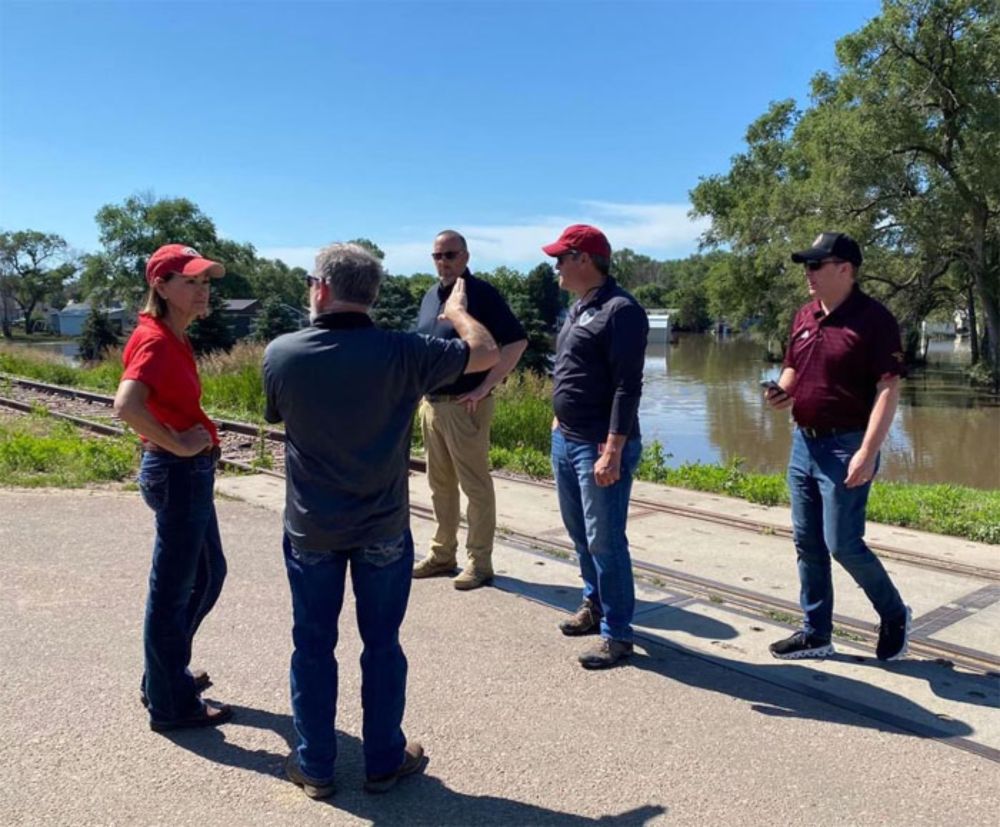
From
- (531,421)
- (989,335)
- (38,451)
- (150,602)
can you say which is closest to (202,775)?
(150,602)

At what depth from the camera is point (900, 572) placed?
538cm

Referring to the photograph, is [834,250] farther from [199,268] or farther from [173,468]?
[173,468]

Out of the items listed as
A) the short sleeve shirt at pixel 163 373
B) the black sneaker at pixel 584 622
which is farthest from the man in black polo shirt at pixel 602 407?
the short sleeve shirt at pixel 163 373

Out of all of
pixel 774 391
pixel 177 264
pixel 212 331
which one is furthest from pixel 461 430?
pixel 212 331

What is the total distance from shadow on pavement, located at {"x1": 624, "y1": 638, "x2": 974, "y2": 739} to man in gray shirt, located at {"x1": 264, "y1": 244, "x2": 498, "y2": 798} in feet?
5.07

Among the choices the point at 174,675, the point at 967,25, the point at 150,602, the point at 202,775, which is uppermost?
→ the point at 967,25

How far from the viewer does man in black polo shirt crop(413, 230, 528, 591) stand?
4793 mm

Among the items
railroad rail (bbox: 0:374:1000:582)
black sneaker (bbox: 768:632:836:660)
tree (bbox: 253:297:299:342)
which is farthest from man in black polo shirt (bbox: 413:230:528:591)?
tree (bbox: 253:297:299:342)

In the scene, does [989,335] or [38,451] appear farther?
[989,335]

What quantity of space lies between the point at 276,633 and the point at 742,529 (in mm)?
3840

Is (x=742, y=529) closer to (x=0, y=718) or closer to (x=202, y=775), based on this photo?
(x=202, y=775)

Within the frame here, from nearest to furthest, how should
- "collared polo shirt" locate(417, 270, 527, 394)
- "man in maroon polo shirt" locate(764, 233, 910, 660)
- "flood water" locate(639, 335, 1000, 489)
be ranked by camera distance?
1. "man in maroon polo shirt" locate(764, 233, 910, 660)
2. "collared polo shirt" locate(417, 270, 527, 394)
3. "flood water" locate(639, 335, 1000, 489)

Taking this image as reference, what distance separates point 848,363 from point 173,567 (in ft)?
9.98

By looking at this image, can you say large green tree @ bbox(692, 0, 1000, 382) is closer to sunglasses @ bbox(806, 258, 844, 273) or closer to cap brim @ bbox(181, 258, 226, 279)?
sunglasses @ bbox(806, 258, 844, 273)
